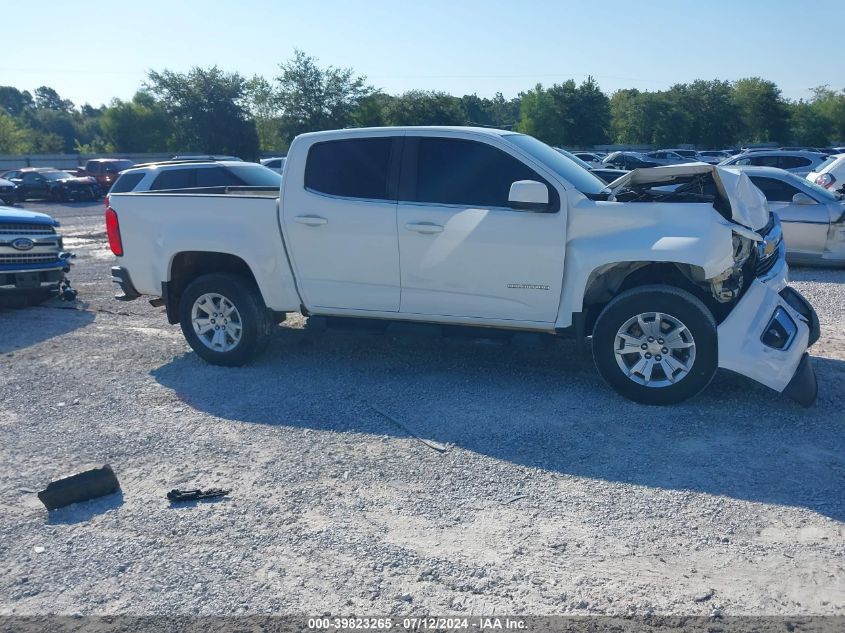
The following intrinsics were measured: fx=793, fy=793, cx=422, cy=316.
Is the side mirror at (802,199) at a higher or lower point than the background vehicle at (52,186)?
higher

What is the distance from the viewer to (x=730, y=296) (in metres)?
6.04

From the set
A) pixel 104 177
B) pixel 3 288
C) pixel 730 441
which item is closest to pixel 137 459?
pixel 730 441

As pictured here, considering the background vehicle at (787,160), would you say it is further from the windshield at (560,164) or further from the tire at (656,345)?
the tire at (656,345)

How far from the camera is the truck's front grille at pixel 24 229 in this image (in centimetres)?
1027

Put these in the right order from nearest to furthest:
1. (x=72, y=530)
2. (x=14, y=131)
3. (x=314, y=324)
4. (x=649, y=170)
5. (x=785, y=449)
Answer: (x=72, y=530), (x=785, y=449), (x=649, y=170), (x=314, y=324), (x=14, y=131)

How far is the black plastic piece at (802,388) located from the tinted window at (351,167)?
345 centimetres

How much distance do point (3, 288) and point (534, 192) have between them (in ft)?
24.7

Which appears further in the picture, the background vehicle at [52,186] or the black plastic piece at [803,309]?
the background vehicle at [52,186]

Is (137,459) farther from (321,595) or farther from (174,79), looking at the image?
(174,79)

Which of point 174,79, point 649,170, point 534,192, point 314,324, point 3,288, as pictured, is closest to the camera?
point 534,192

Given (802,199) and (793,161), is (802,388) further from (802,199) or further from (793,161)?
(793,161)

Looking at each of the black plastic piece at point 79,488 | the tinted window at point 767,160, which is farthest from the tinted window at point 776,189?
the black plastic piece at point 79,488

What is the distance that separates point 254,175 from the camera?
48.6ft

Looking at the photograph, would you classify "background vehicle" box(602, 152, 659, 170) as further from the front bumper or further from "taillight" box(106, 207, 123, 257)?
the front bumper
